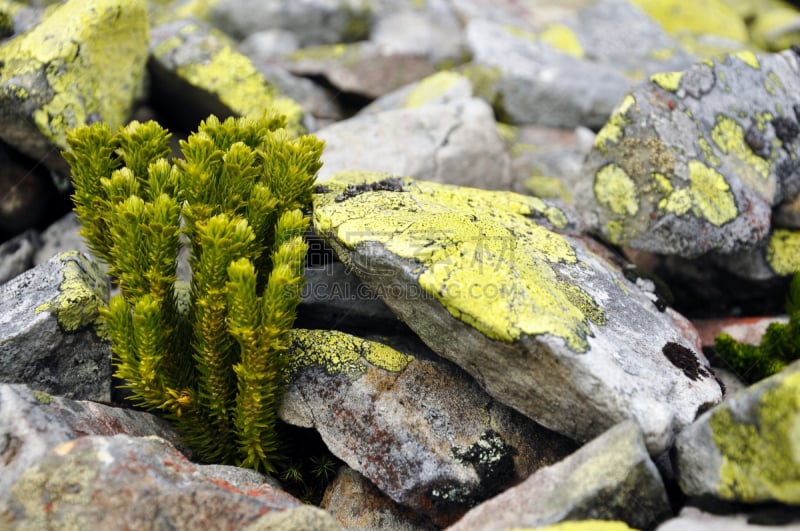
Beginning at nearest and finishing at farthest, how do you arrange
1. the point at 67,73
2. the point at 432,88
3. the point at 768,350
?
the point at 768,350 → the point at 67,73 → the point at 432,88

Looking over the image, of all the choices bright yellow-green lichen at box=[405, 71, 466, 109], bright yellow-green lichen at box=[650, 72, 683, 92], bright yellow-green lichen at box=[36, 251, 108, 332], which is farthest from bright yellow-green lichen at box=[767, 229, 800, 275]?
bright yellow-green lichen at box=[36, 251, 108, 332]

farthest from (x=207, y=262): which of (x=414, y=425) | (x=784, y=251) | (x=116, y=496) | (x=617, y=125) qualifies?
(x=784, y=251)

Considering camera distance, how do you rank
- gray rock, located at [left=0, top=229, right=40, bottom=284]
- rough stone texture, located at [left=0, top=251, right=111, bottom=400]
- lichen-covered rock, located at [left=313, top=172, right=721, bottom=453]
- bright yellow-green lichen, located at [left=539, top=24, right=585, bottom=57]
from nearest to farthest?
lichen-covered rock, located at [left=313, top=172, right=721, bottom=453]
rough stone texture, located at [left=0, top=251, right=111, bottom=400]
gray rock, located at [left=0, top=229, right=40, bottom=284]
bright yellow-green lichen, located at [left=539, top=24, right=585, bottom=57]

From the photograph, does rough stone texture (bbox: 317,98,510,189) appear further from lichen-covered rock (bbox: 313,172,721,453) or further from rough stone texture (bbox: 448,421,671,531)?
rough stone texture (bbox: 448,421,671,531)

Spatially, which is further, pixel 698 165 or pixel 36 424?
pixel 698 165

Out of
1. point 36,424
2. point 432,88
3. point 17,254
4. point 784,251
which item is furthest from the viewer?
point 432,88

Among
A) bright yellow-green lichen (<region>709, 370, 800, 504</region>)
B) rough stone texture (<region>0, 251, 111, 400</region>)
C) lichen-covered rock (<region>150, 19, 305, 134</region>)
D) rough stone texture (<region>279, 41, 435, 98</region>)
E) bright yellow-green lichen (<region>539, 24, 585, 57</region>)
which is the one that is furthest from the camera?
bright yellow-green lichen (<region>539, 24, 585, 57</region>)

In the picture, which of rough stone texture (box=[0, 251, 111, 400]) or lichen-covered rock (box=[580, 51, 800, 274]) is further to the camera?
lichen-covered rock (box=[580, 51, 800, 274])

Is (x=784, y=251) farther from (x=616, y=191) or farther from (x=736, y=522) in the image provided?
(x=736, y=522)
